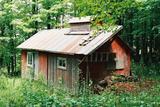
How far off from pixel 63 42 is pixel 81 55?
123 inches

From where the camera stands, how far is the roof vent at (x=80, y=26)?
21.3m

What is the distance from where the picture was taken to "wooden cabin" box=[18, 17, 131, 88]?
63.2 feet

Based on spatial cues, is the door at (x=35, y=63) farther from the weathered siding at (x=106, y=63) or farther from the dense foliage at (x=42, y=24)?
the weathered siding at (x=106, y=63)

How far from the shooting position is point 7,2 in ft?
111

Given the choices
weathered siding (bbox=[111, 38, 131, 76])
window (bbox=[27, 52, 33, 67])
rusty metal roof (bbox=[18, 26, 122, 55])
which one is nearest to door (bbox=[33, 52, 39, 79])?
window (bbox=[27, 52, 33, 67])

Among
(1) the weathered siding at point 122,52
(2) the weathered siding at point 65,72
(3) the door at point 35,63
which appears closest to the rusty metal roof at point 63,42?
(2) the weathered siding at point 65,72

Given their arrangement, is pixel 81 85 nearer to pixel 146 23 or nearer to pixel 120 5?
pixel 120 5

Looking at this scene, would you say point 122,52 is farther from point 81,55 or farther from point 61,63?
point 61,63

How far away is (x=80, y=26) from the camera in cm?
2208

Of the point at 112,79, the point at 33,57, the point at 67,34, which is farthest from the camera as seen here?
the point at 33,57

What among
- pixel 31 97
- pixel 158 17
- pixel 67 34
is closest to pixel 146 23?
pixel 158 17

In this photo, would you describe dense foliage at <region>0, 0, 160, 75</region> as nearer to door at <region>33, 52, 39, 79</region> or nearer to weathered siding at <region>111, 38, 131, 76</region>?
door at <region>33, 52, 39, 79</region>

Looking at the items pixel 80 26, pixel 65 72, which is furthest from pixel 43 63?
pixel 80 26

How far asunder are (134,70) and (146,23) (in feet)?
17.7
